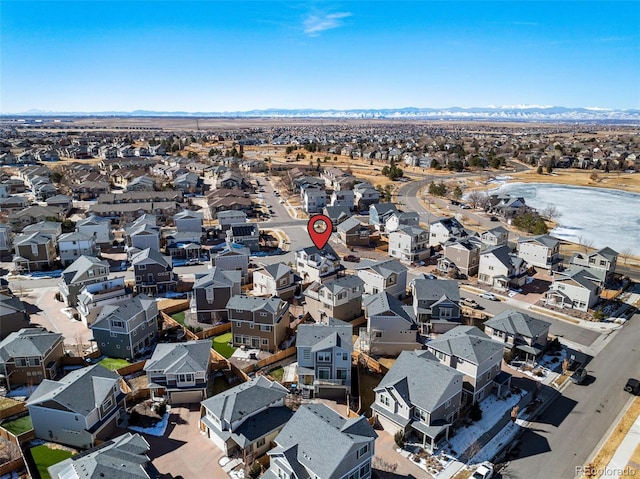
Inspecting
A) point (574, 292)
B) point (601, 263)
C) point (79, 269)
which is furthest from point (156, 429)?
point (601, 263)

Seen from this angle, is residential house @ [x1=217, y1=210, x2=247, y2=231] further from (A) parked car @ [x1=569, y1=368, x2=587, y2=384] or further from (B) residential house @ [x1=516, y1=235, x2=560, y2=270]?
(A) parked car @ [x1=569, y1=368, x2=587, y2=384]

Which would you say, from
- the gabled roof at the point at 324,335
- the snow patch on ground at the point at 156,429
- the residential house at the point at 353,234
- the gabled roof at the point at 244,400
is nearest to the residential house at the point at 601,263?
the residential house at the point at 353,234

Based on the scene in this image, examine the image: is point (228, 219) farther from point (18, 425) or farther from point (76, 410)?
point (76, 410)

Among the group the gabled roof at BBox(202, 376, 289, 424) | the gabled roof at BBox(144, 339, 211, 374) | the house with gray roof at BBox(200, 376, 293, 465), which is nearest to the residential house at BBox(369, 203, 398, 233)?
the gabled roof at BBox(144, 339, 211, 374)

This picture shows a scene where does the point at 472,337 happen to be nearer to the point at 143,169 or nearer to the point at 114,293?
the point at 114,293

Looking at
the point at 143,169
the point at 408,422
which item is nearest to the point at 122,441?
the point at 408,422

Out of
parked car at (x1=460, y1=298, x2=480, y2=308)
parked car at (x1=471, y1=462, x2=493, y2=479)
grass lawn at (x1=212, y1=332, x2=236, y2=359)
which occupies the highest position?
parked car at (x1=460, y1=298, x2=480, y2=308)
